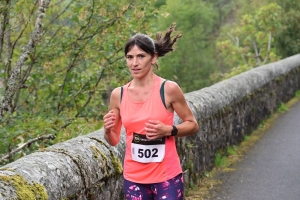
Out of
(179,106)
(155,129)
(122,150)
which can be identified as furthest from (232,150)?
Result: (155,129)

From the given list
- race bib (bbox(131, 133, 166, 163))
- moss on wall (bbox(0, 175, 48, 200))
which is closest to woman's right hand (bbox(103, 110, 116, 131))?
race bib (bbox(131, 133, 166, 163))

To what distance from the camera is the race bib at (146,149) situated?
3.91 metres

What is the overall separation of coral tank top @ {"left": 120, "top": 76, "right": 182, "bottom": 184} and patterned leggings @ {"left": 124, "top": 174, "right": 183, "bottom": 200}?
0.03 meters

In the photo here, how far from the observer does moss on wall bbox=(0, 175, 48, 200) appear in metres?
3.46

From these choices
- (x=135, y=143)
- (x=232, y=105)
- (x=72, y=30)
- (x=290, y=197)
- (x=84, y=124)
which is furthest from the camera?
(x=72, y=30)

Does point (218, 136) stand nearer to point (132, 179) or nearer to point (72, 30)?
point (72, 30)

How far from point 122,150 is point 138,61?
4.43 ft

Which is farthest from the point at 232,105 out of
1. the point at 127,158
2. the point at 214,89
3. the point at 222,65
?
the point at 222,65

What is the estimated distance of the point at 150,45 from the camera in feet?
13.1

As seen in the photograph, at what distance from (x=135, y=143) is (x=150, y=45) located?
62 cm

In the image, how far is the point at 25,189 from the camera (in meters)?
3.53

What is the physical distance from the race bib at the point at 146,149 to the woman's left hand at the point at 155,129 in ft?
0.34

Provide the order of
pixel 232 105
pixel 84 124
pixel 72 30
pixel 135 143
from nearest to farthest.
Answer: pixel 135 143, pixel 84 124, pixel 232 105, pixel 72 30

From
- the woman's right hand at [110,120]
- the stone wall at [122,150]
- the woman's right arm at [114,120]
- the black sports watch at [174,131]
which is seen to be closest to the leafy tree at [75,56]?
the stone wall at [122,150]
